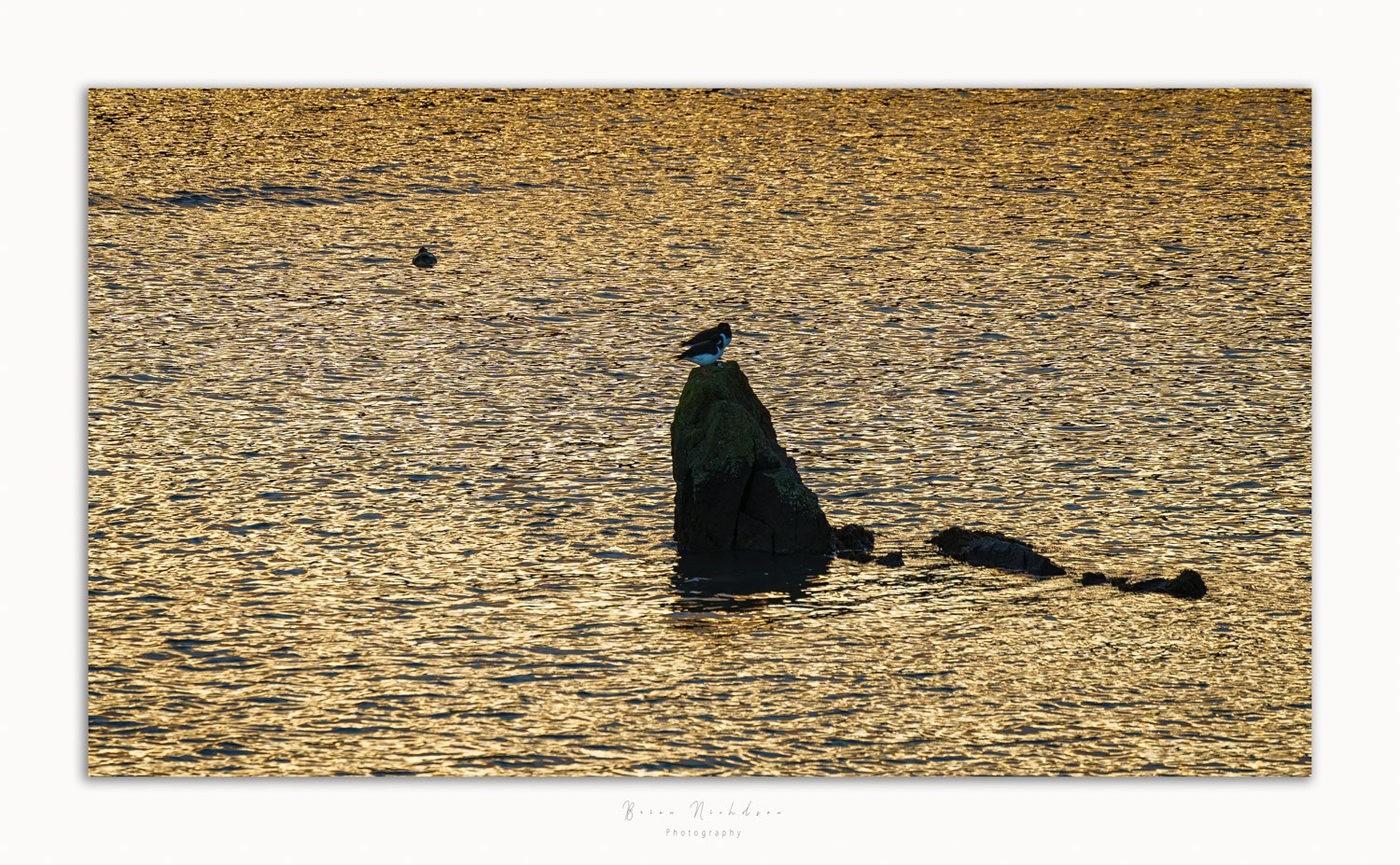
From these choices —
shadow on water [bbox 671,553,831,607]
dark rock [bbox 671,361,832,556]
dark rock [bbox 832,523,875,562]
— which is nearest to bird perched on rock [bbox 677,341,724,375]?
dark rock [bbox 671,361,832,556]

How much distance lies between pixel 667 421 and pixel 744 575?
24.0ft

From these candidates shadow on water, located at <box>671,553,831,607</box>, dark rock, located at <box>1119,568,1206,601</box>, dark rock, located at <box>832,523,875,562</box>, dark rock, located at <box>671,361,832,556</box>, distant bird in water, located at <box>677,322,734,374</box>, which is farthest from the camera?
dark rock, located at <box>671,361,832,556</box>

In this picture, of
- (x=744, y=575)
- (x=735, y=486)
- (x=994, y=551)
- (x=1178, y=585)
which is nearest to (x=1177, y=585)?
(x=1178, y=585)

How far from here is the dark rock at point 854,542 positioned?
2575cm

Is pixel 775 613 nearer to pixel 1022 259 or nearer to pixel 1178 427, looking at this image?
pixel 1178 427

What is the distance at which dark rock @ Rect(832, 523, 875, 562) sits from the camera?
84.5 ft

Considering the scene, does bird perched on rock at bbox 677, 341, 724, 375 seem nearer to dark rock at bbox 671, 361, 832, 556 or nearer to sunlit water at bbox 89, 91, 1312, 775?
dark rock at bbox 671, 361, 832, 556

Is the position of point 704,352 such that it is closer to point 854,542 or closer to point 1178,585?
point 854,542

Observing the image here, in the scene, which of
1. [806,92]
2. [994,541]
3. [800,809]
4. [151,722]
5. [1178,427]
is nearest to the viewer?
[800,809]

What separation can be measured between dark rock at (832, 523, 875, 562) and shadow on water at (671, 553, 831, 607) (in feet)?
1.17

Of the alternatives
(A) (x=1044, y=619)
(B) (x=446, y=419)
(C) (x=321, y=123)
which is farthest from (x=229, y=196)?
(A) (x=1044, y=619)

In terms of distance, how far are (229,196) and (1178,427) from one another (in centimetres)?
2199

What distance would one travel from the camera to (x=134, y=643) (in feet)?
72.0

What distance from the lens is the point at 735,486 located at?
85.2 feet
